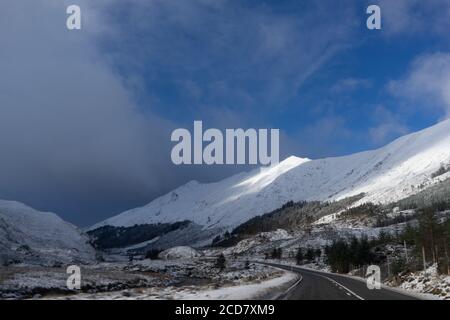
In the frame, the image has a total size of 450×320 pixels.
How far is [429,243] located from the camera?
6644 cm

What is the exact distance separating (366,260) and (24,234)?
118m

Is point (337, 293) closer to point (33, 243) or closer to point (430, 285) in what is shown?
point (430, 285)

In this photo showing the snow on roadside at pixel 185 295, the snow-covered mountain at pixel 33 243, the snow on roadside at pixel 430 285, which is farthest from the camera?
the snow-covered mountain at pixel 33 243

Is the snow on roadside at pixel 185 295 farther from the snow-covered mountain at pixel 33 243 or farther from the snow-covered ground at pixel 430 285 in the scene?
the snow-covered mountain at pixel 33 243

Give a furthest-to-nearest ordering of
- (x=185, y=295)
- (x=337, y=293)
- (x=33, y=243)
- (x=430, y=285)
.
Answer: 1. (x=33, y=243)
2. (x=430, y=285)
3. (x=337, y=293)
4. (x=185, y=295)

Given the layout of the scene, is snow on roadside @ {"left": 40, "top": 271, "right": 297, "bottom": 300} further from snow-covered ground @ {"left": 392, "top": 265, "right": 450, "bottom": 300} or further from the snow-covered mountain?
the snow-covered mountain

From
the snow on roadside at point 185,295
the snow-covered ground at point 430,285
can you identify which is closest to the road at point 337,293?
the snow on roadside at point 185,295

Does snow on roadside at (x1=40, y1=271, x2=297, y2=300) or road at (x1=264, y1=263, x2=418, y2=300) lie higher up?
snow on roadside at (x1=40, y1=271, x2=297, y2=300)

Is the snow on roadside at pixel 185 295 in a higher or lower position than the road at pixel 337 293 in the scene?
higher

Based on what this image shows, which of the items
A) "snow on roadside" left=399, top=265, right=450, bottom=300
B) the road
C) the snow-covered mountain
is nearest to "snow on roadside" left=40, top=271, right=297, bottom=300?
the road

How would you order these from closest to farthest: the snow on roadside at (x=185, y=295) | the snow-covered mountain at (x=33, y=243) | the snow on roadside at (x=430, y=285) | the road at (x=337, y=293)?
the snow on roadside at (x=185, y=295), the road at (x=337, y=293), the snow on roadside at (x=430, y=285), the snow-covered mountain at (x=33, y=243)

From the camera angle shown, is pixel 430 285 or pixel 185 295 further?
pixel 430 285

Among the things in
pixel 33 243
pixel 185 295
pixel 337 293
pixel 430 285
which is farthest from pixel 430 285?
pixel 33 243
